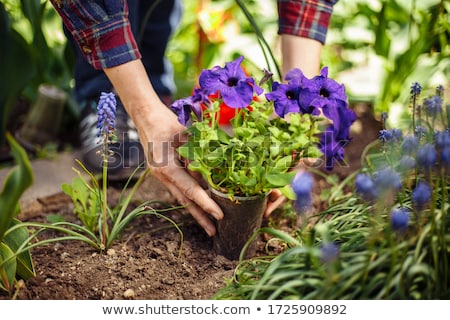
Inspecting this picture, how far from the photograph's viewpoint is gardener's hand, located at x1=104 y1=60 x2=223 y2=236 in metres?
1.29

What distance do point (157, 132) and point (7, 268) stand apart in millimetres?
409

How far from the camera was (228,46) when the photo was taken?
2.46 metres

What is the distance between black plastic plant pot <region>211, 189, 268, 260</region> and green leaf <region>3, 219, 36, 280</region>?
0.39 meters

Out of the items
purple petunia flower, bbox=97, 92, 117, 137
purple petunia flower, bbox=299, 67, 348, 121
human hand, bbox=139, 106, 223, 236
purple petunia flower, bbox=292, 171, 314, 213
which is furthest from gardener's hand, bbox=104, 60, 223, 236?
purple petunia flower, bbox=292, 171, 314, 213

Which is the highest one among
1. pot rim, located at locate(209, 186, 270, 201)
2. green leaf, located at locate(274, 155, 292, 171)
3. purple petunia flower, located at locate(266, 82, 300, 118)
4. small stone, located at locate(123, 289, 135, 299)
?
purple petunia flower, located at locate(266, 82, 300, 118)

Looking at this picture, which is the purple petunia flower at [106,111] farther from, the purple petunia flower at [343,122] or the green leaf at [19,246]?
the purple petunia flower at [343,122]

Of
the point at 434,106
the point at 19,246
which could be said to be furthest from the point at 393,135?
the point at 19,246

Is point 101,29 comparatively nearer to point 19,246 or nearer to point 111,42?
point 111,42

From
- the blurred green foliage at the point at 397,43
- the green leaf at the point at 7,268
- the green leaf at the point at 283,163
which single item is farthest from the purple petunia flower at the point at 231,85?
the blurred green foliage at the point at 397,43

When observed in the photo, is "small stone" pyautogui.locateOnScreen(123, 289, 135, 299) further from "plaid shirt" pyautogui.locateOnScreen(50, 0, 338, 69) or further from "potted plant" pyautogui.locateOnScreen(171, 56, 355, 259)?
"plaid shirt" pyautogui.locateOnScreen(50, 0, 338, 69)

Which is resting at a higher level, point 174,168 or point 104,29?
point 104,29

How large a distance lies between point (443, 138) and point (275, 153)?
0.34m

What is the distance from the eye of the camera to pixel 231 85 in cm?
120
